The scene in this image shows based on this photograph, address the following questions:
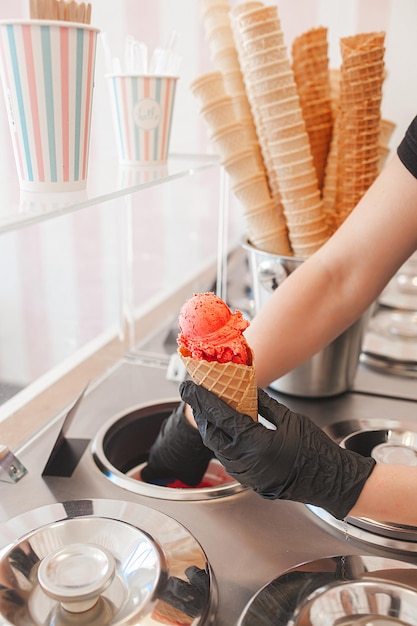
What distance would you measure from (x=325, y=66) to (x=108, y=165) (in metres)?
0.54

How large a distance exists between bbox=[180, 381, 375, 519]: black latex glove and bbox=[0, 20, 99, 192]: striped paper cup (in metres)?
0.34

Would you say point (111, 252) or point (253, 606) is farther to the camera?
point (111, 252)

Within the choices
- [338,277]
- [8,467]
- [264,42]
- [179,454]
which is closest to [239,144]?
[264,42]

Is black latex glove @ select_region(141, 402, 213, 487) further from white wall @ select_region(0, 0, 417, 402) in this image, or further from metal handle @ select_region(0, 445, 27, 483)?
white wall @ select_region(0, 0, 417, 402)

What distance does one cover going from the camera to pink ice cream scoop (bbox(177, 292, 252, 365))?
2.14 feet

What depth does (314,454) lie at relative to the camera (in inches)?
30.0

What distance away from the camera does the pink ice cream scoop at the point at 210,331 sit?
0.65 meters

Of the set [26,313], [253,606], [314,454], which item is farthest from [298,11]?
[253,606]

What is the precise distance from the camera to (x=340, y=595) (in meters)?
0.69

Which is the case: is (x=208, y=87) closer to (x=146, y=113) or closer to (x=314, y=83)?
(x=146, y=113)

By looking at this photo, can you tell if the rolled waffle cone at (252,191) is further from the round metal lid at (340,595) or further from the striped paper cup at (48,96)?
the round metal lid at (340,595)

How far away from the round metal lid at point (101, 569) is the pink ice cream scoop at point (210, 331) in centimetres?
27

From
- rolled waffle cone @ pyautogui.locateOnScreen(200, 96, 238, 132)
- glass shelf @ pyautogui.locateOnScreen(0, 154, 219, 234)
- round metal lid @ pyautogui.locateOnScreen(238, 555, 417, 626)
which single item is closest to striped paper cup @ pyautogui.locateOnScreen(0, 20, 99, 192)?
glass shelf @ pyautogui.locateOnScreen(0, 154, 219, 234)

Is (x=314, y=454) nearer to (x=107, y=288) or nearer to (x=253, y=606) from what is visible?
(x=253, y=606)
